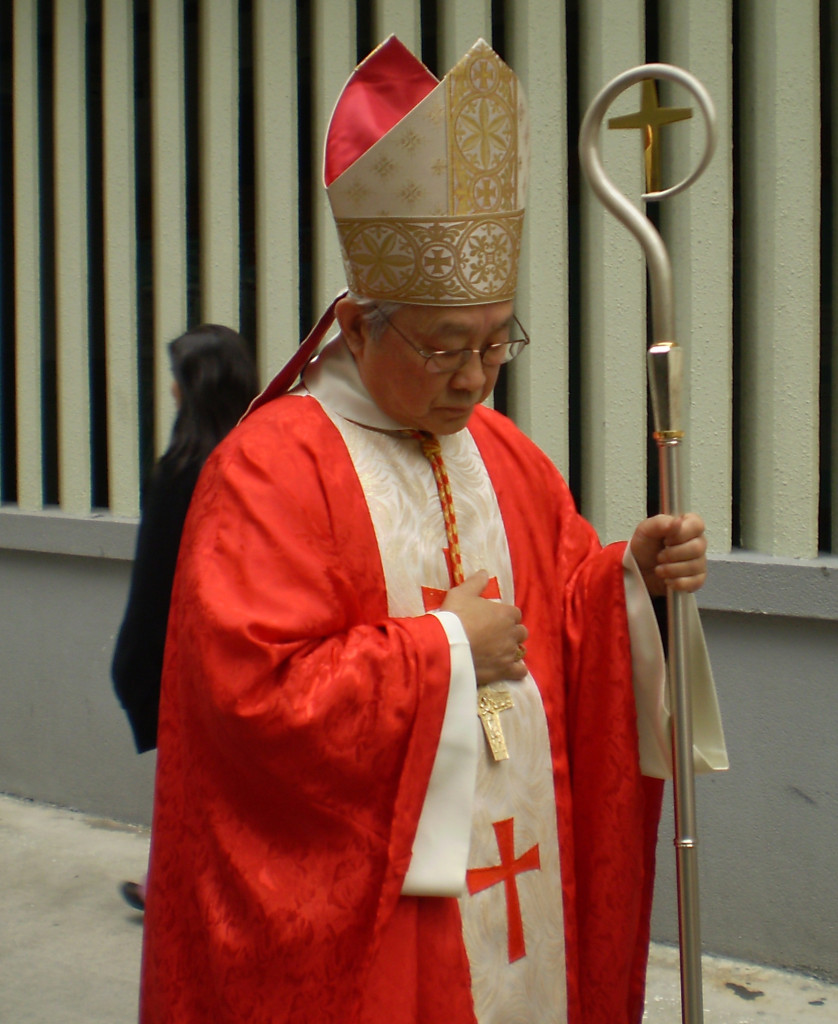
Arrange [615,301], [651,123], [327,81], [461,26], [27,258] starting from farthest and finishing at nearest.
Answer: [27,258], [327,81], [461,26], [615,301], [651,123]

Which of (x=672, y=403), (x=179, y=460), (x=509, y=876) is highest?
(x=672, y=403)

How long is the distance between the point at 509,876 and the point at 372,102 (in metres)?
1.32

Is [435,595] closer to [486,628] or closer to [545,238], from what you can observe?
[486,628]

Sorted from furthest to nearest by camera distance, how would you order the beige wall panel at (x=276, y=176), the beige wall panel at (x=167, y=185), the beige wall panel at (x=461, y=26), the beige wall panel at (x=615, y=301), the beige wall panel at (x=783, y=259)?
1. the beige wall panel at (x=167, y=185)
2. the beige wall panel at (x=276, y=176)
3. the beige wall panel at (x=461, y=26)
4. the beige wall panel at (x=615, y=301)
5. the beige wall panel at (x=783, y=259)

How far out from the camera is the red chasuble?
1.93m

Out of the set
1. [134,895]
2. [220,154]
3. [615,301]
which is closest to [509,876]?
[615,301]

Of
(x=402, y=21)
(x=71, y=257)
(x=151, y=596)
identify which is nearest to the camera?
(x=151, y=596)

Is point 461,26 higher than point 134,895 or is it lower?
higher

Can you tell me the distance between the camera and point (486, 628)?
205cm

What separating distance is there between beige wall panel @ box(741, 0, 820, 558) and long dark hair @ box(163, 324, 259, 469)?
1486 mm

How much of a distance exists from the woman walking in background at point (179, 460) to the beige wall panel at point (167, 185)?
1.35 meters

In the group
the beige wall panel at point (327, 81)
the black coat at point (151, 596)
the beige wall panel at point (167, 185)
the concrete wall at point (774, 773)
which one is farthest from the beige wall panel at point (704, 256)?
the beige wall panel at point (167, 185)

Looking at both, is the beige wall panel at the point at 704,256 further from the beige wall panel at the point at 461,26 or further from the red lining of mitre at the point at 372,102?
the red lining of mitre at the point at 372,102

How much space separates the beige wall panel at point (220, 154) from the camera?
4.59 meters
